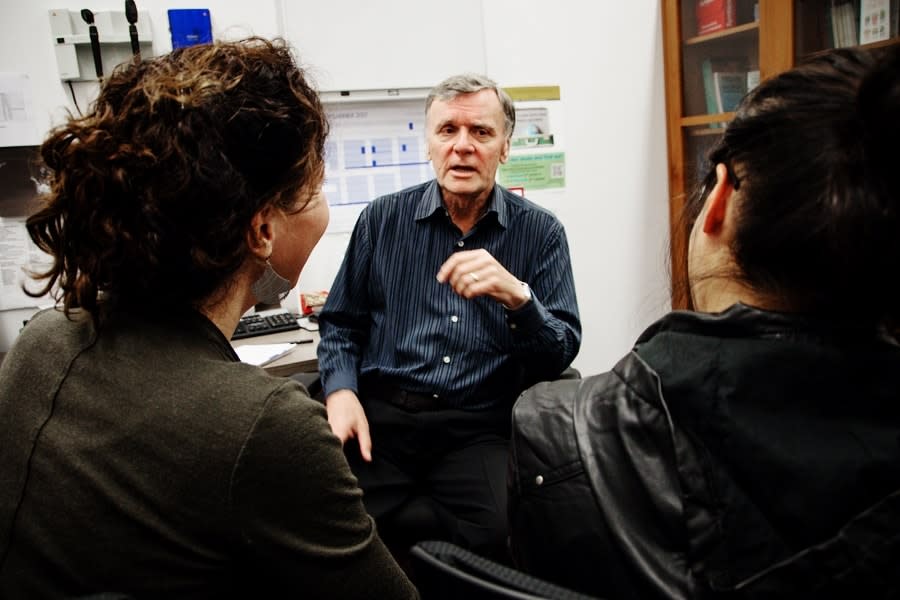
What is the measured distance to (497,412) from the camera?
1.86 meters

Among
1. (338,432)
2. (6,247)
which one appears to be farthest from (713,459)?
(6,247)

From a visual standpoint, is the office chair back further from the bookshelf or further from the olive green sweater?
the bookshelf

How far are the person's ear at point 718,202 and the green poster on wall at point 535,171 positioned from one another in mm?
2183

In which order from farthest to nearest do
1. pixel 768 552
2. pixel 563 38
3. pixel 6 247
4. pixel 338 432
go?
pixel 563 38
pixel 6 247
pixel 338 432
pixel 768 552

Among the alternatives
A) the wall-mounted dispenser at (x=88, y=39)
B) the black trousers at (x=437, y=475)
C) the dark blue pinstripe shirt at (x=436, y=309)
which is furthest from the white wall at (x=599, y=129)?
the black trousers at (x=437, y=475)

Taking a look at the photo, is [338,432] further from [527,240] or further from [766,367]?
[766,367]

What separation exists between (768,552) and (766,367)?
6.8 inches

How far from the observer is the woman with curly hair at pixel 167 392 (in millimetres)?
734

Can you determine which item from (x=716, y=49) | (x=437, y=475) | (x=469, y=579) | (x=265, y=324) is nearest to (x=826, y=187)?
(x=469, y=579)

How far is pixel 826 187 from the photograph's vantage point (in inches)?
23.7

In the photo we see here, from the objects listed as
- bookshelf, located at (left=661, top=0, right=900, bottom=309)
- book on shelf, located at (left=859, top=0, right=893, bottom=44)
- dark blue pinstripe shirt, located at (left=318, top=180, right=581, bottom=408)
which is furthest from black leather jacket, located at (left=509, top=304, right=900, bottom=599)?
book on shelf, located at (left=859, top=0, right=893, bottom=44)

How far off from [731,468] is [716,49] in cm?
263

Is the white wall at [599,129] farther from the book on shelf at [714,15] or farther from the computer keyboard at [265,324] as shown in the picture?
the computer keyboard at [265,324]

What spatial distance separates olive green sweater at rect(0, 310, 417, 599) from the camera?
0.73m
